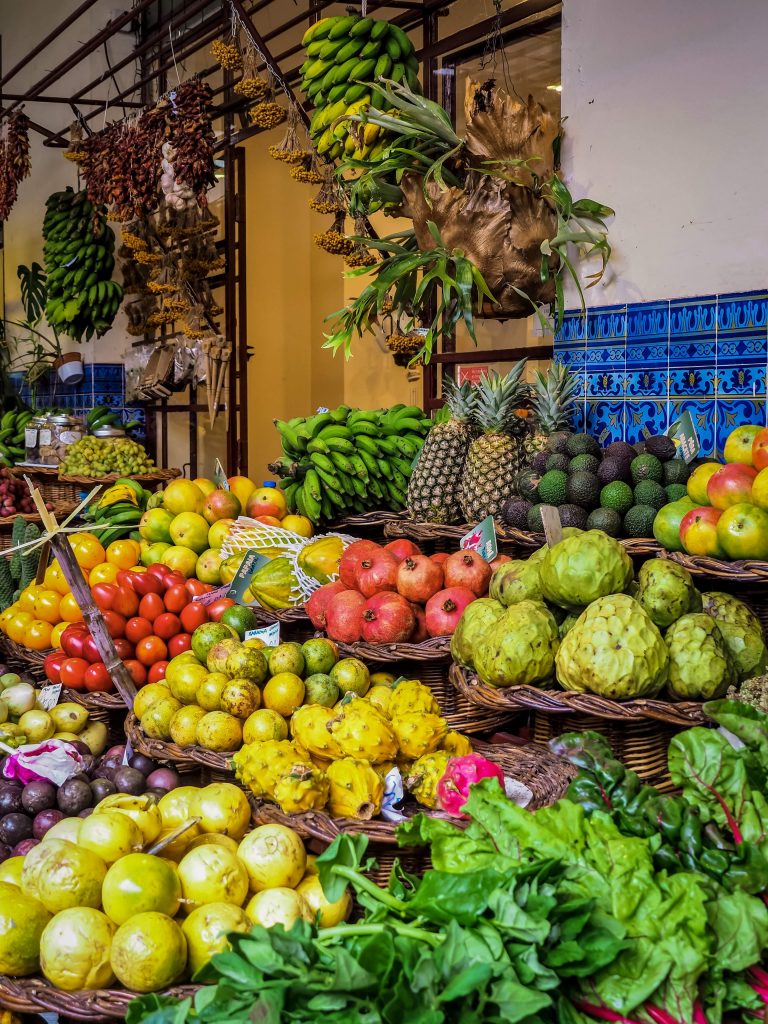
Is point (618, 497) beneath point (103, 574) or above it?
above

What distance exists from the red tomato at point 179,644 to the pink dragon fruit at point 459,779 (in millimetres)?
1401

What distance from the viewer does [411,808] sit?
2.05 metres

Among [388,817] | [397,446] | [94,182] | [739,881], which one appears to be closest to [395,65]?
[397,446]

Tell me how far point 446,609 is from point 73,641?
126cm

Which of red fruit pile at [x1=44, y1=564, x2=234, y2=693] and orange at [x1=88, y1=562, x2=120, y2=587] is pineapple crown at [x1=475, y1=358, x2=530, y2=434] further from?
orange at [x1=88, y1=562, x2=120, y2=587]

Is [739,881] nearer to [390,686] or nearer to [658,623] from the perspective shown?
[658,623]

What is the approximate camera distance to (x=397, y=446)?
389 cm

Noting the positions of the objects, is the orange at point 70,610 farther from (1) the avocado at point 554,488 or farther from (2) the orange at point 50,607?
(1) the avocado at point 554,488

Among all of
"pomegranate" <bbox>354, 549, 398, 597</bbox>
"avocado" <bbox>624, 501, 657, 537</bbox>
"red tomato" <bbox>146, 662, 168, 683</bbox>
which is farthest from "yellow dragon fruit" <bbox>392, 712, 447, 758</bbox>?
"red tomato" <bbox>146, 662, 168, 683</bbox>

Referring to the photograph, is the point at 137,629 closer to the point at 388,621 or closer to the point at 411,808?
the point at 388,621

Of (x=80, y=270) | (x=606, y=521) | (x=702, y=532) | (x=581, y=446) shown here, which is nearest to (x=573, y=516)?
(x=606, y=521)

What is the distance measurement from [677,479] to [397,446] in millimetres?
1244

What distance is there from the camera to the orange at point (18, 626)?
11.8 feet

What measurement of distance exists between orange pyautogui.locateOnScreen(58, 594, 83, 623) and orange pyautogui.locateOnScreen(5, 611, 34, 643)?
0.54 ft
